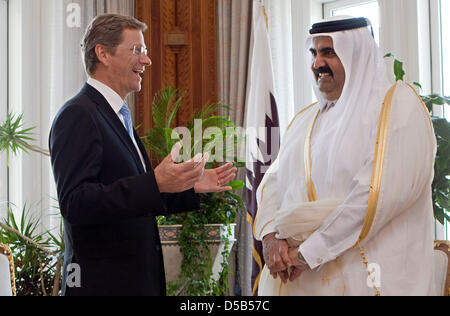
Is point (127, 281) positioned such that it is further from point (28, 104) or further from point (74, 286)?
point (28, 104)

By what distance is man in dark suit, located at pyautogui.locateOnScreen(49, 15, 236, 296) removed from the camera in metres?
1.79

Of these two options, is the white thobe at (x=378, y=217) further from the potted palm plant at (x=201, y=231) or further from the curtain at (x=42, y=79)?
the curtain at (x=42, y=79)

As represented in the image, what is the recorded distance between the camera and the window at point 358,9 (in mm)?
4590

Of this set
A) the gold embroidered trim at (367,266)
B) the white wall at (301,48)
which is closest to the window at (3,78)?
the white wall at (301,48)

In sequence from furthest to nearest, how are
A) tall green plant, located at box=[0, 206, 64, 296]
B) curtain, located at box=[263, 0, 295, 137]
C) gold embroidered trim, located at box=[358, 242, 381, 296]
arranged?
curtain, located at box=[263, 0, 295, 137]
tall green plant, located at box=[0, 206, 64, 296]
gold embroidered trim, located at box=[358, 242, 381, 296]

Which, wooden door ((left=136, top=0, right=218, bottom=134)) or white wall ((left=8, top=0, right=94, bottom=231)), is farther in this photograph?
wooden door ((left=136, top=0, right=218, bottom=134))

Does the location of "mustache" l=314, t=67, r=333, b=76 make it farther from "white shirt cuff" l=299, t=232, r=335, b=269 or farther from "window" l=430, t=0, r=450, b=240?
"window" l=430, t=0, r=450, b=240

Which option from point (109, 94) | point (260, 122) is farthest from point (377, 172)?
point (260, 122)

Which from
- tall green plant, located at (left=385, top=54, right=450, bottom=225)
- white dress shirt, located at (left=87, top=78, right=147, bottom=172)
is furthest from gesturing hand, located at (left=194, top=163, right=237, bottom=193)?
tall green plant, located at (left=385, top=54, right=450, bottom=225)

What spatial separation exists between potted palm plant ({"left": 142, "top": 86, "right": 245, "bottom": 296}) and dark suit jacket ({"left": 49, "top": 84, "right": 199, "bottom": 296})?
187 cm

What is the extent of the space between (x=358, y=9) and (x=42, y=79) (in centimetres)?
292

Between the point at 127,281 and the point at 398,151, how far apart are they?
1.08 m

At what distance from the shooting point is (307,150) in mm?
2340
